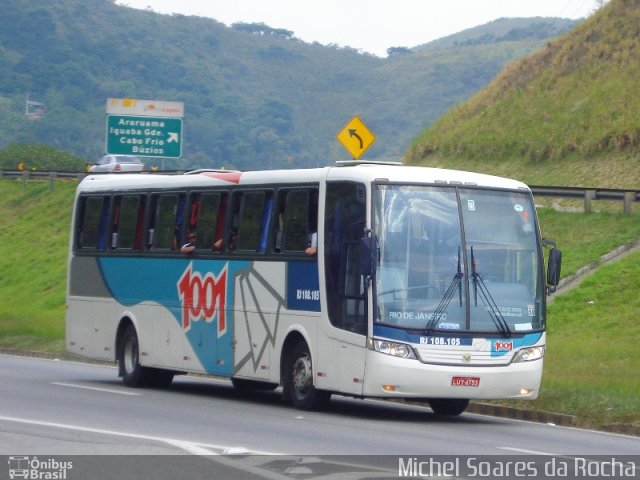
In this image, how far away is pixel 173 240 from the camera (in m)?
23.2

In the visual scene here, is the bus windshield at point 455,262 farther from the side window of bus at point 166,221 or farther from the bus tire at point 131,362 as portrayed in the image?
the bus tire at point 131,362

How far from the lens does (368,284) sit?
18344 millimetres

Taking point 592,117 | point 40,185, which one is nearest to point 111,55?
point 40,185

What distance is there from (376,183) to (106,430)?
4.94 m

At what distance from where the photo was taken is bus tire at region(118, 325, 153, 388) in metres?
24.1

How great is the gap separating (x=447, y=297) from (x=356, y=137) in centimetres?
986

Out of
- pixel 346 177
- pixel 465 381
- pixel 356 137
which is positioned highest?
pixel 356 137

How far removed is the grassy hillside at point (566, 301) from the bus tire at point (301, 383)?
3147 millimetres

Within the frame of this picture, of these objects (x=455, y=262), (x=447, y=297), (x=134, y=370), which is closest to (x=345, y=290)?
(x=447, y=297)

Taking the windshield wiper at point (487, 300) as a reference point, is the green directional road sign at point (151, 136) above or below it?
above

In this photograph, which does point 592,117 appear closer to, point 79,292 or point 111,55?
point 79,292

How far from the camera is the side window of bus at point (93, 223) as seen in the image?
2561 cm

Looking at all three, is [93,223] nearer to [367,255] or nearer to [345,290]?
[345,290]

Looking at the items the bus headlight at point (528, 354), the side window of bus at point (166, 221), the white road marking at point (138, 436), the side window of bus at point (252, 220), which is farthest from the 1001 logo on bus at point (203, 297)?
the white road marking at point (138, 436)
